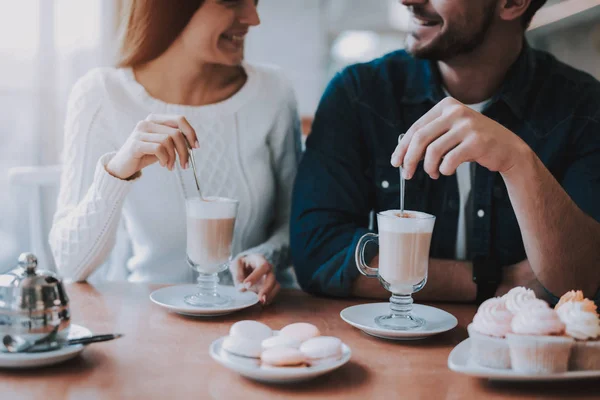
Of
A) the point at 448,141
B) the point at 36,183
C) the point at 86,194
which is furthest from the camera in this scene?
the point at 36,183

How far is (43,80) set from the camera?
289cm

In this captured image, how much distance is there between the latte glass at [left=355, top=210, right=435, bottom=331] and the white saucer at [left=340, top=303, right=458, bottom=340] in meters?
0.02

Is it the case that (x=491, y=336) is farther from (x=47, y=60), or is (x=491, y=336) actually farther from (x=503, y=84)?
(x=47, y=60)

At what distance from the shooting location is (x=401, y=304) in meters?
1.15

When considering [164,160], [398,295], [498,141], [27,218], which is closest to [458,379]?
[398,295]

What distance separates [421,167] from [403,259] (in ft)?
1.81

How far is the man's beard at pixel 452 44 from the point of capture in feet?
5.35

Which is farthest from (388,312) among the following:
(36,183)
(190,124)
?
(36,183)

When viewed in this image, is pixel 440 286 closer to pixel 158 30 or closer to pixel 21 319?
pixel 21 319

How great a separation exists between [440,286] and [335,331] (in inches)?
13.2

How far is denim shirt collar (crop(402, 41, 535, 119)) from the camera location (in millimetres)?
1649

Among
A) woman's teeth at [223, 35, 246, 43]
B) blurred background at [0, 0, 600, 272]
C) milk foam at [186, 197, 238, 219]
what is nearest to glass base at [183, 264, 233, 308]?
milk foam at [186, 197, 238, 219]

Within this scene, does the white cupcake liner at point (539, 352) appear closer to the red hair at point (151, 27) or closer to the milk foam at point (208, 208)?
the milk foam at point (208, 208)

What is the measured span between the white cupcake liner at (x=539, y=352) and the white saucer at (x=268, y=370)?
0.78ft
